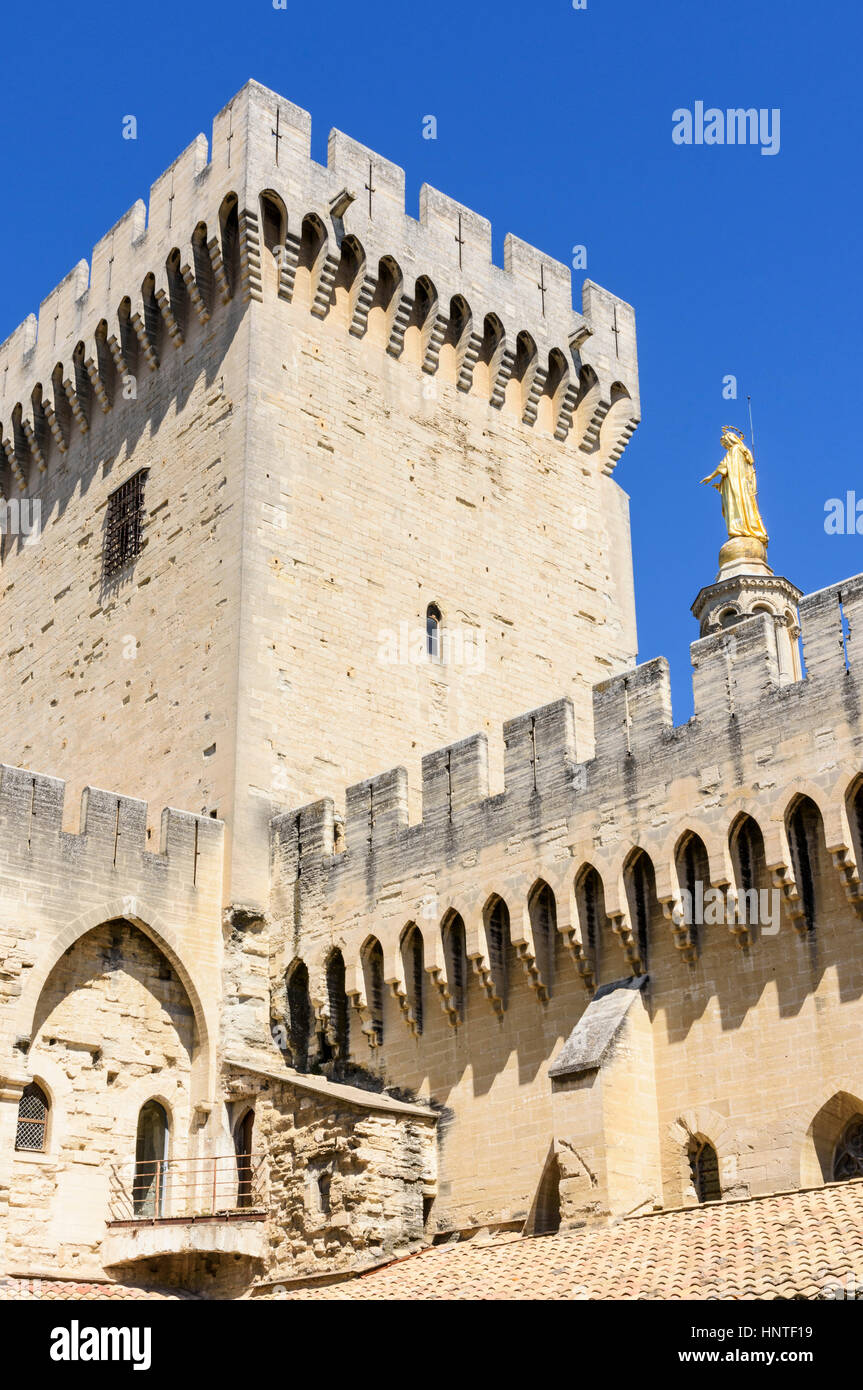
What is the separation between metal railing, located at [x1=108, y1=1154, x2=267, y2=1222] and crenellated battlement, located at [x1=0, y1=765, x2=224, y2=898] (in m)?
3.13

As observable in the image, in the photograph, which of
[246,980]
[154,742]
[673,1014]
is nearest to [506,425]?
[154,742]

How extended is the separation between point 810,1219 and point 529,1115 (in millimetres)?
4248

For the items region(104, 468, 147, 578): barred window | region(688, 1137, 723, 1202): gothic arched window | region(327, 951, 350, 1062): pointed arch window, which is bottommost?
region(688, 1137, 723, 1202): gothic arched window

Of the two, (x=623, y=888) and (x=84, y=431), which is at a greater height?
(x=84, y=431)

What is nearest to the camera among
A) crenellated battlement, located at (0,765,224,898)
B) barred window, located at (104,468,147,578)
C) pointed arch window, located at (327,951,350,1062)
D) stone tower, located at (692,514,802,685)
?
crenellated battlement, located at (0,765,224,898)

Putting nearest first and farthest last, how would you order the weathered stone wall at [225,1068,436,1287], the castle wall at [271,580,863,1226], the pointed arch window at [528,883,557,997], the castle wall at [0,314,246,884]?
the castle wall at [271,580,863,1226], the weathered stone wall at [225,1068,436,1287], the pointed arch window at [528,883,557,997], the castle wall at [0,314,246,884]

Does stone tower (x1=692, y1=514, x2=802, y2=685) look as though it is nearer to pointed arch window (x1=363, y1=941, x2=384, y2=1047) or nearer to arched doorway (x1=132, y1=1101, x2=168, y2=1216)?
pointed arch window (x1=363, y1=941, x2=384, y2=1047)

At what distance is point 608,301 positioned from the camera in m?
27.5

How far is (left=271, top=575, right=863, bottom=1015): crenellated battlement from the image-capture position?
1545 cm

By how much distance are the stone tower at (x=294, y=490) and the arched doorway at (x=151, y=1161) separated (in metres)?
2.75

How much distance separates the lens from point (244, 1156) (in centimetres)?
1853

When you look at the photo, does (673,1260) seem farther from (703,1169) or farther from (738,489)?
(738,489)

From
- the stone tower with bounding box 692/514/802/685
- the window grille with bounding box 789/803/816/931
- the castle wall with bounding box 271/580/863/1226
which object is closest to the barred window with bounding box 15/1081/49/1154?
the castle wall with bounding box 271/580/863/1226

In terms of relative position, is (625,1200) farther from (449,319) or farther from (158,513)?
(449,319)
